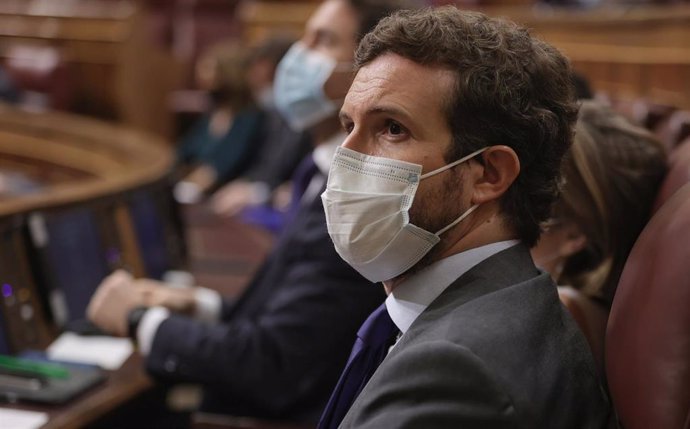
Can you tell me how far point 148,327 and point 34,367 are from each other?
23 centimetres

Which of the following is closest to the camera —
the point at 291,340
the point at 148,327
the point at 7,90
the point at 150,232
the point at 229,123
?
the point at 291,340

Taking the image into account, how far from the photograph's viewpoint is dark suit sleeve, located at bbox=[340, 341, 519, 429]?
2.39ft

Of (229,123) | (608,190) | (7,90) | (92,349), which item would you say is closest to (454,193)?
(608,190)

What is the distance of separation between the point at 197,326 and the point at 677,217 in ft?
2.94

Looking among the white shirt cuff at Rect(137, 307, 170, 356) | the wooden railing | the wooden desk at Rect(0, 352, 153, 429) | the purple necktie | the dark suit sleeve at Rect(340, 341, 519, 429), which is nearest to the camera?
the dark suit sleeve at Rect(340, 341, 519, 429)

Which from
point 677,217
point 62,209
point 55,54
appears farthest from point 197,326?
point 55,54

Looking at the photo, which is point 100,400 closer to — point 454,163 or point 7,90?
point 454,163

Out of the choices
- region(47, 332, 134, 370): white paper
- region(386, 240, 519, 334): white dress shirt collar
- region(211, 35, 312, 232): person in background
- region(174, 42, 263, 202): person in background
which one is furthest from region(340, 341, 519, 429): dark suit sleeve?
region(174, 42, 263, 202): person in background

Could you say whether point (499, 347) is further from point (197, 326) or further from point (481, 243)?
point (197, 326)

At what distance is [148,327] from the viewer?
1.57 m

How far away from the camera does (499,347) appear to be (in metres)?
0.76

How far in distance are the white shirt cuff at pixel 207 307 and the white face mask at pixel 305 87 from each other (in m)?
0.36

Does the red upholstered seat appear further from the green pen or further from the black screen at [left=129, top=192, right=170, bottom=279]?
the black screen at [left=129, top=192, right=170, bottom=279]

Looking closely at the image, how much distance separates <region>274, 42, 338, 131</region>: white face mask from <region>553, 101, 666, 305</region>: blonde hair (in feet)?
2.15
